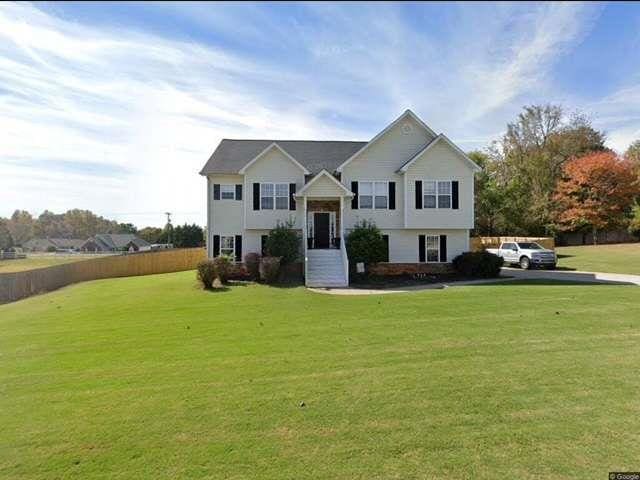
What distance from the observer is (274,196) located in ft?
75.2

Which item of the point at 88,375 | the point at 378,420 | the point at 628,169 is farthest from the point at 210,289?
the point at 628,169

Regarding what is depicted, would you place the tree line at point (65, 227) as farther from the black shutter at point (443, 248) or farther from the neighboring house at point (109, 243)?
the black shutter at point (443, 248)

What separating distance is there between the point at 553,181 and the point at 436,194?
29.3 m

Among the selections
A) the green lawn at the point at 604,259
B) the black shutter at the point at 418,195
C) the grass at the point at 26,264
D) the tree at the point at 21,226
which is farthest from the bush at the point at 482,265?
the tree at the point at 21,226

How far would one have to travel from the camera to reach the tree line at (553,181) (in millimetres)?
39281

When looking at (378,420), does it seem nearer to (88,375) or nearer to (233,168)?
(88,375)

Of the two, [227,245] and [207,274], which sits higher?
[227,245]

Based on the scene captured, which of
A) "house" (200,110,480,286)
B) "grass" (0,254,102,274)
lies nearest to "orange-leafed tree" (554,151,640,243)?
"house" (200,110,480,286)

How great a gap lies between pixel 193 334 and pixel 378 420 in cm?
596

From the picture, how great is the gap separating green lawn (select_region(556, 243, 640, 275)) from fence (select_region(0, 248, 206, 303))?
1098 inches

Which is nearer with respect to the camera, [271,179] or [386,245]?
[386,245]

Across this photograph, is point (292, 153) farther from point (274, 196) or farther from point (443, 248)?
point (443, 248)

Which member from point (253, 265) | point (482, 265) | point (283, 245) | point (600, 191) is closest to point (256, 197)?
point (283, 245)

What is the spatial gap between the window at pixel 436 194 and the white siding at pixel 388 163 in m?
1.31
